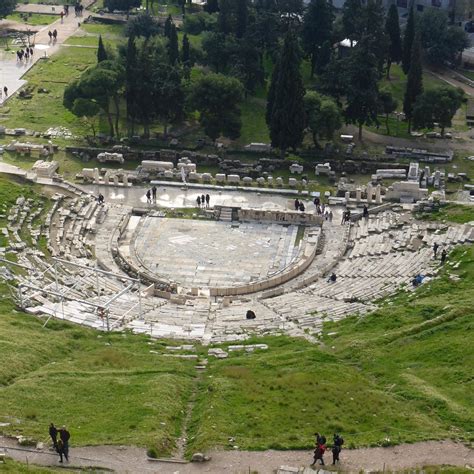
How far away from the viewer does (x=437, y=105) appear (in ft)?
311

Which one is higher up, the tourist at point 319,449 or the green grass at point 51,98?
the tourist at point 319,449

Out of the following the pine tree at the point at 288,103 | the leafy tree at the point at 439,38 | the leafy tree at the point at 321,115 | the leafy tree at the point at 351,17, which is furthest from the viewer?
the leafy tree at the point at 439,38

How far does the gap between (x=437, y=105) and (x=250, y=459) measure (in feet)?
195

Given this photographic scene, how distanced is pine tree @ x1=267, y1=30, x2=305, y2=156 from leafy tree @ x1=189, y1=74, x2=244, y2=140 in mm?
4143

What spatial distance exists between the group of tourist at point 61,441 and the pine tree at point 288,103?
52.9 meters

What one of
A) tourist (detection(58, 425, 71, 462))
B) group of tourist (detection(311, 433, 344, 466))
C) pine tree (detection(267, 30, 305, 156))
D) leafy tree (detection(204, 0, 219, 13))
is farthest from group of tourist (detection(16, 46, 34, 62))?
group of tourist (detection(311, 433, 344, 466))

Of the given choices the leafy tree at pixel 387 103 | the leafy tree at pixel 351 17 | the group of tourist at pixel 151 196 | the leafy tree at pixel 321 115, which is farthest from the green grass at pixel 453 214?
the leafy tree at pixel 351 17

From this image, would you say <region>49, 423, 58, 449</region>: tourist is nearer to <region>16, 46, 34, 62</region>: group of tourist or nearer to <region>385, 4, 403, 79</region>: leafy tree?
<region>385, 4, 403, 79</region>: leafy tree

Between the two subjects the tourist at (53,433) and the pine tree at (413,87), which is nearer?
the tourist at (53,433)

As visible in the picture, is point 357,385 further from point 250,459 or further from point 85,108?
point 85,108

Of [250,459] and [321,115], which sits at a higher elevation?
[321,115]

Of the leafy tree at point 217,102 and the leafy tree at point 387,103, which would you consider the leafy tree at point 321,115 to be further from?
the leafy tree at point 387,103

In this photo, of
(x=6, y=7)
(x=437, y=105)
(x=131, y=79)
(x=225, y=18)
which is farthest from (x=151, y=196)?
(x=6, y=7)

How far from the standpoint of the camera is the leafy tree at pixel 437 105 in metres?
94.9
